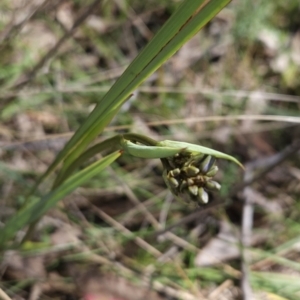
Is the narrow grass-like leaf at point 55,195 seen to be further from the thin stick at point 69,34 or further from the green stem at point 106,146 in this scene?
the thin stick at point 69,34

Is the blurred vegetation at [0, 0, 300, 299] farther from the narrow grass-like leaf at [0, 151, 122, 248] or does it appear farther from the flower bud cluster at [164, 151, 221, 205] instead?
the flower bud cluster at [164, 151, 221, 205]

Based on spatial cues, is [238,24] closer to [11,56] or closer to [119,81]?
[11,56]

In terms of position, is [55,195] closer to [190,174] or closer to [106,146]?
[106,146]

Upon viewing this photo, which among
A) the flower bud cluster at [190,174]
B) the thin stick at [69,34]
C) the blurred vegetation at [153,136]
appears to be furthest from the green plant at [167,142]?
the thin stick at [69,34]

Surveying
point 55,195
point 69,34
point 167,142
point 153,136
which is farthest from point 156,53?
point 153,136

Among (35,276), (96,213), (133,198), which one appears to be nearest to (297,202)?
(133,198)

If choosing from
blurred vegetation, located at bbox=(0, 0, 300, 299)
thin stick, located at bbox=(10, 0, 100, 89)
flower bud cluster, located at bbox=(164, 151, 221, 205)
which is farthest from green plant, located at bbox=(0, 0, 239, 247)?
thin stick, located at bbox=(10, 0, 100, 89)
